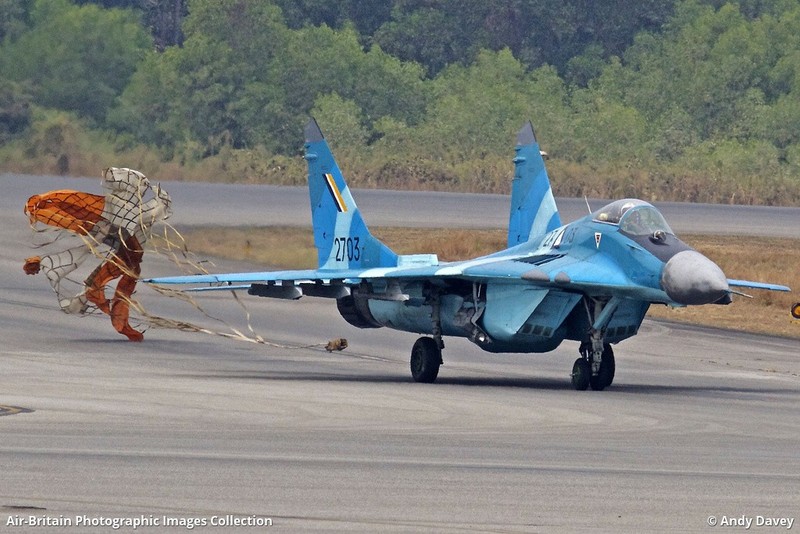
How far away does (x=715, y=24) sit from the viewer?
76.8 meters

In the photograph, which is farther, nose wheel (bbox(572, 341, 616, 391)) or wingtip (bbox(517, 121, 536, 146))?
wingtip (bbox(517, 121, 536, 146))

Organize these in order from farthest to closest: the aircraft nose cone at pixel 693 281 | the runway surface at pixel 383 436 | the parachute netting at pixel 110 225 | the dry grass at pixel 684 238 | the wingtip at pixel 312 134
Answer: the dry grass at pixel 684 238, the parachute netting at pixel 110 225, the wingtip at pixel 312 134, the aircraft nose cone at pixel 693 281, the runway surface at pixel 383 436

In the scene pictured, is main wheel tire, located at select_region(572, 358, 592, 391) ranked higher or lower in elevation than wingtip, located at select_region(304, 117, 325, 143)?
lower

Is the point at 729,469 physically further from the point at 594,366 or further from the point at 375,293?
the point at 375,293

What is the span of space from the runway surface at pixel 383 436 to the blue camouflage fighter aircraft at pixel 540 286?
0.65m

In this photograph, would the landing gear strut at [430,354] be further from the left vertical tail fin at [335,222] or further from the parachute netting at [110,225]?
the parachute netting at [110,225]

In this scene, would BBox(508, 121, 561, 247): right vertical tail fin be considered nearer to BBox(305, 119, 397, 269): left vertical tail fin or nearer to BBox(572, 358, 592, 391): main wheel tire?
BBox(305, 119, 397, 269): left vertical tail fin

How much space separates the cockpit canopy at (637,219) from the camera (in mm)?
18312

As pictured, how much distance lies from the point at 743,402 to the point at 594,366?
179cm

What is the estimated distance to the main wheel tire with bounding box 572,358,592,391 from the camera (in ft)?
62.3

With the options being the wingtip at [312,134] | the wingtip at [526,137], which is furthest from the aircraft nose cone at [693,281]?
the wingtip at [312,134]

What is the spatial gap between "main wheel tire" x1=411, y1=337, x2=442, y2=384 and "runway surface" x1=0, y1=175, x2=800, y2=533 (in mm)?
257

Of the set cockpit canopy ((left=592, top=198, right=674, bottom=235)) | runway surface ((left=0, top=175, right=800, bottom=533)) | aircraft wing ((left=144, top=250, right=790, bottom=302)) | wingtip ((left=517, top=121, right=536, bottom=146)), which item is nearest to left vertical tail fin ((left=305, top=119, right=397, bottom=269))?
aircraft wing ((left=144, top=250, right=790, bottom=302))

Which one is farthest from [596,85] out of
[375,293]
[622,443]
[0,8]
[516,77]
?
[622,443]
